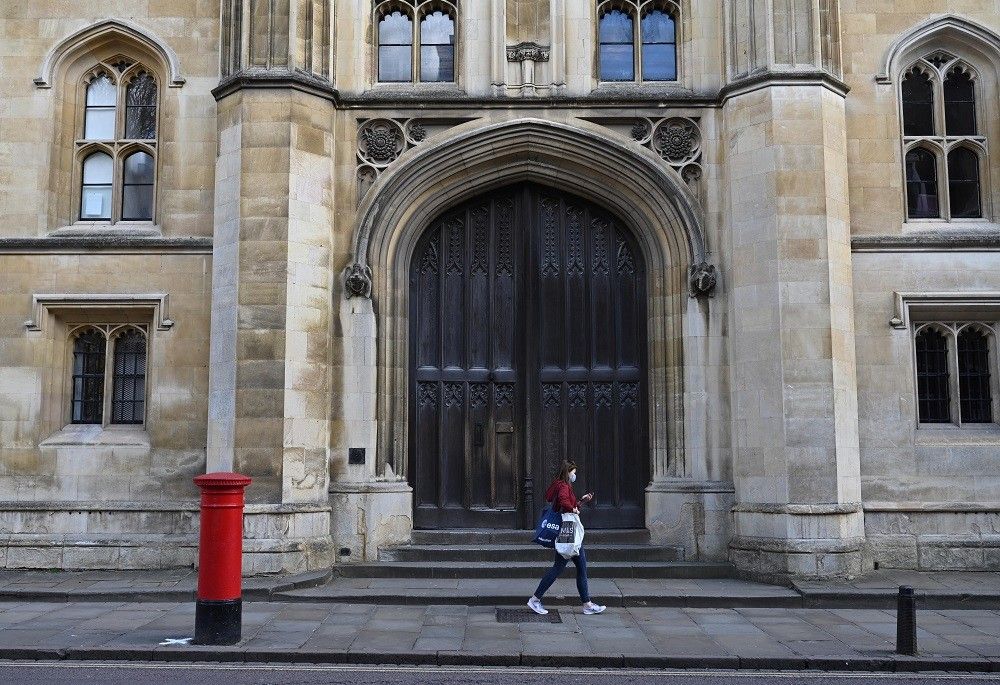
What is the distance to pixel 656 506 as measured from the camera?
41.7ft

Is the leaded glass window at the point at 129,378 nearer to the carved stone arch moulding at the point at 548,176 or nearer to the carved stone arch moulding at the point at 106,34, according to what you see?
the carved stone arch moulding at the point at 548,176

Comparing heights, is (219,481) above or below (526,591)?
above

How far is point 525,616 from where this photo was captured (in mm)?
10094

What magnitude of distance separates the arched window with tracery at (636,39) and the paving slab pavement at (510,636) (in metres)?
7.19

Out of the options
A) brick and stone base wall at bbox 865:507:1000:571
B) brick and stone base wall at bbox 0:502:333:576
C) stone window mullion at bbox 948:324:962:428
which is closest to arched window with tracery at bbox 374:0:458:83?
brick and stone base wall at bbox 0:502:333:576

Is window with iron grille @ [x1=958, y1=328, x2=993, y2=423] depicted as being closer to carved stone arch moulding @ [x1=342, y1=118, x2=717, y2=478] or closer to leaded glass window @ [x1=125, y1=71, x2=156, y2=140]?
carved stone arch moulding @ [x1=342, y1=118, x2=717, y2=478]

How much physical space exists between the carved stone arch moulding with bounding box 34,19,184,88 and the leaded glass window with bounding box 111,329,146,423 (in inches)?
→ 138

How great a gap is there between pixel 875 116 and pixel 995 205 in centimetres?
202

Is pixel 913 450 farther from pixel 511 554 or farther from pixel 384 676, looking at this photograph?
pixel 384 676

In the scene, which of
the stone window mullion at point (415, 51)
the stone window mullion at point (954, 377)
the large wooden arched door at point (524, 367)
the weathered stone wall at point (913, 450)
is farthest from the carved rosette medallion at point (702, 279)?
the stone window mullion at point (415, 51)

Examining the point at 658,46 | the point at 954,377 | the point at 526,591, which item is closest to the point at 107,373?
the point at 526,591

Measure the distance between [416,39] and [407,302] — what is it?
3.62 meters

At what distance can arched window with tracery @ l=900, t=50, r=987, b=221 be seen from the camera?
13.4m

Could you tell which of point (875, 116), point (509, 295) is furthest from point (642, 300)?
point (875, 116)
